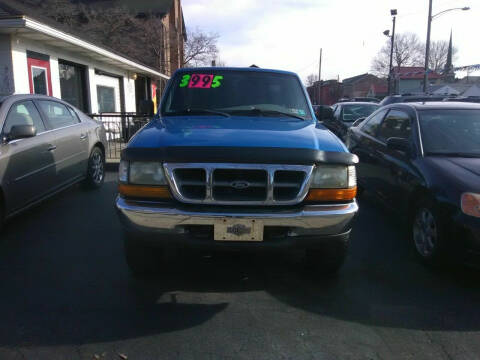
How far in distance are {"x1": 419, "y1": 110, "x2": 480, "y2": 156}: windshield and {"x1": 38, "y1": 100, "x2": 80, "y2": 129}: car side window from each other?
4.80 m

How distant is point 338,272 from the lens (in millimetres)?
3715

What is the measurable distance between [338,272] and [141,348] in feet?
6.34

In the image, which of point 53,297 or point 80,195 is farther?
point 80,195

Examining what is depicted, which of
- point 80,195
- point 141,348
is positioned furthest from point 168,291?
point 80,195

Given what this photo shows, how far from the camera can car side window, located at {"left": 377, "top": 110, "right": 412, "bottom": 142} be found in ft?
16.1

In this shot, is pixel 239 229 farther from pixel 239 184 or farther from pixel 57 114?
pixel 57 114

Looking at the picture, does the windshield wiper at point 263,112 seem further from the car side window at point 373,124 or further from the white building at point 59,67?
the car side window at point 373,124

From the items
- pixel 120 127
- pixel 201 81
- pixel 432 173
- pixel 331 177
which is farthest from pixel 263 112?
pixel 120 127

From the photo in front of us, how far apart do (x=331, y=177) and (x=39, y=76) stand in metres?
9.56

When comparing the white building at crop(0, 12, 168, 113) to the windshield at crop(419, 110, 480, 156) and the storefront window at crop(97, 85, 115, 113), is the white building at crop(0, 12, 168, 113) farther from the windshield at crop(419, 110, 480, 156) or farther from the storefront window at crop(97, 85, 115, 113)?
the windshield at crop(419, 110, 480, 156)

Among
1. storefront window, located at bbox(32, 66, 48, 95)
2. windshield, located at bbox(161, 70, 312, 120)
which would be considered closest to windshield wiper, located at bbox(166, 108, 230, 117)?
windshield, located at bbox(161, 70, 312, 120)

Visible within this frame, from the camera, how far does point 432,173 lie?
390cm

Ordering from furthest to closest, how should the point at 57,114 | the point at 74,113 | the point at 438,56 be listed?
1. the point at 438,56
2. the point at 74,113
3. the point at 57,114

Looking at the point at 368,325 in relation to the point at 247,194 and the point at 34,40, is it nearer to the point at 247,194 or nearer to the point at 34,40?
the point at 247,194
